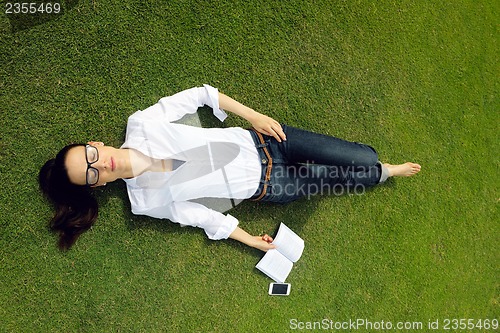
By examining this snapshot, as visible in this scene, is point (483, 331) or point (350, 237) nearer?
point (350, 237)

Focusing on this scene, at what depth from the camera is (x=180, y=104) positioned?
3016 mm

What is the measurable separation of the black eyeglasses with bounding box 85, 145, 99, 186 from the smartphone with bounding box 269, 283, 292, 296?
6.14 feet

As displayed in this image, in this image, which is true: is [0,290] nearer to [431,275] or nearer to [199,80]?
[199,80]

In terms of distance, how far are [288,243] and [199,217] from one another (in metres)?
0.95

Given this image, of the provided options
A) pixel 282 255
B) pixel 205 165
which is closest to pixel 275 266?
pixel 282 255

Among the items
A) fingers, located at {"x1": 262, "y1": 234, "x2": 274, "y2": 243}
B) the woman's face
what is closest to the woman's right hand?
fingers, located at {"x1": 262, "y1": 234, "x2": 274, "y2": 243}

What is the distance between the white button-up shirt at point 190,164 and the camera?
2932 millimetres

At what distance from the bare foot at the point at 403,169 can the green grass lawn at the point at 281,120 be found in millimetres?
193

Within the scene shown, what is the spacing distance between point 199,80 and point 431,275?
9.98ft

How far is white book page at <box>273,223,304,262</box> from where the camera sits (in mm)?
3521

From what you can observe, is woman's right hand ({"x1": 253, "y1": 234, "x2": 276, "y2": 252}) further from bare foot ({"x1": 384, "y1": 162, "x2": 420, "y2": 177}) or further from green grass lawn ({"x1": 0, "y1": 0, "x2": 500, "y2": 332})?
bare foot ({"x1": 384, "y1": 162, "x2": 420, "y2": 177})

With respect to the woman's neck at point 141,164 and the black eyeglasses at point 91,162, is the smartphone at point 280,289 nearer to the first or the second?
the woman's neck at point 141,164

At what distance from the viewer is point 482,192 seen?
4.09 metres

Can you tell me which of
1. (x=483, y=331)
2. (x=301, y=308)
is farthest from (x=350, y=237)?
(x=483, y=331)
